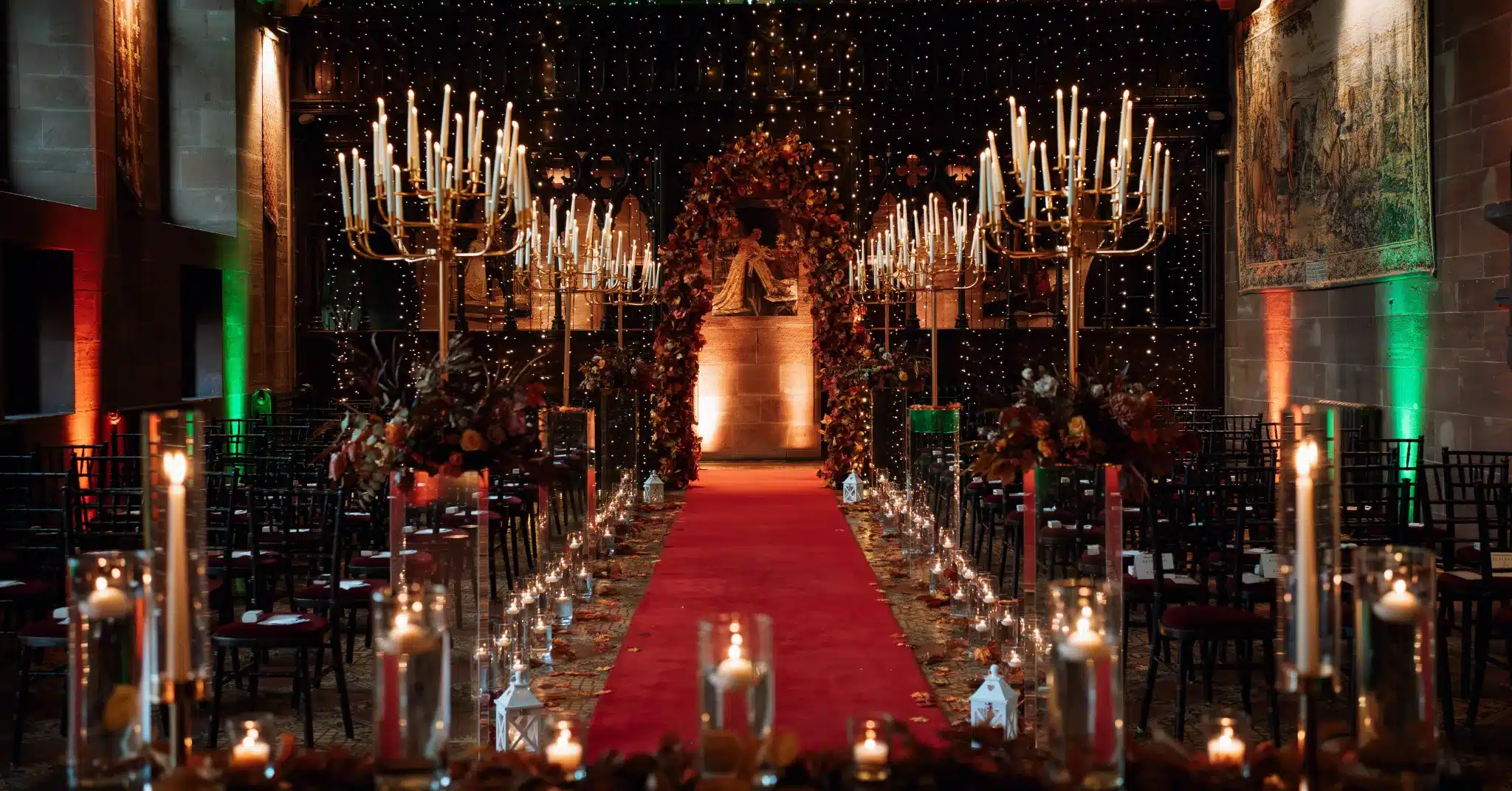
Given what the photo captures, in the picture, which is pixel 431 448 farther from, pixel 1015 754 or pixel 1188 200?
pixel 1188 200

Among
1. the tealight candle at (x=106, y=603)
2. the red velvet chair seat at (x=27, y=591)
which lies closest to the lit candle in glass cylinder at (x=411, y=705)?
the tealight candle at (x=106, y=603)

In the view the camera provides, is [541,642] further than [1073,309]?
Yes

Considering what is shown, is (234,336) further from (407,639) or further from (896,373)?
(407,639)

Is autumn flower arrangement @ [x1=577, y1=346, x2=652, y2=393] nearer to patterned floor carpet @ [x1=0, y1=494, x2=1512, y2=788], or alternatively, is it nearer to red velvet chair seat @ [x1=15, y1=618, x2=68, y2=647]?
patterned floor carpet @ [x1=0, y1=494, x2=1512, y2=788]

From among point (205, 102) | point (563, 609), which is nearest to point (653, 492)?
point (563, 609)

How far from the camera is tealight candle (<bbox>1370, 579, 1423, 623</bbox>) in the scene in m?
2.31

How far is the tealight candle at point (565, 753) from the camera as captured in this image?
2.41 m

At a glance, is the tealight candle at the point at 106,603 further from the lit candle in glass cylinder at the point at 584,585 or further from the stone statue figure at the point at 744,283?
the stone statue figure at the point at 744,283

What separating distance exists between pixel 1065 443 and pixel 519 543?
21.3 feet

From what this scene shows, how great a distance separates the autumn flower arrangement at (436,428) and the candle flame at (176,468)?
7.88ft

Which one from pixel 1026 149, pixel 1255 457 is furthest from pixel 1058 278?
pixel 1026 149

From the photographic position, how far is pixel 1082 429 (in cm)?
480

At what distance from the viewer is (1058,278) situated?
53.5 ft

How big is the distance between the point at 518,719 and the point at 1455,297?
8.45 meters
